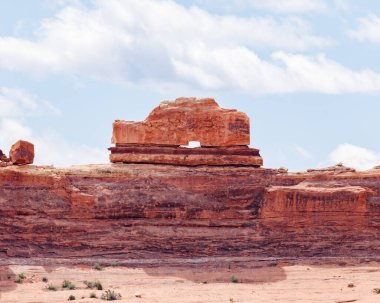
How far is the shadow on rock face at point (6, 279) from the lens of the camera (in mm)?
39094

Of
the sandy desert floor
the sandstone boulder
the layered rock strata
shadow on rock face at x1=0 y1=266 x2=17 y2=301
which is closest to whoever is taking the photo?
the sandy desert floor

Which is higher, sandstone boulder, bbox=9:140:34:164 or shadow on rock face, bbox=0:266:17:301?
sandstone boulder, bbox=9:140:34:164

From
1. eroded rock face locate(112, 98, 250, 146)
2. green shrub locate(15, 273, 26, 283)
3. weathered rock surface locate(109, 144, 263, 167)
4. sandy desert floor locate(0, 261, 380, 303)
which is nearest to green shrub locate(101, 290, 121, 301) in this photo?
sandy desert floor locate(0, 261, 380, 303)

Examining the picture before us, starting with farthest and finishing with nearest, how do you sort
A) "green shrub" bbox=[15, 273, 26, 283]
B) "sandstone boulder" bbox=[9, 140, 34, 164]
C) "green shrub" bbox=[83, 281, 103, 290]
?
"sandstone boulder" bbox=[9, 140, 34, 164], "green shrub" bbox=[15, 273, 26, 283], "green shrub" bbox=[83, 281, 103, 290]

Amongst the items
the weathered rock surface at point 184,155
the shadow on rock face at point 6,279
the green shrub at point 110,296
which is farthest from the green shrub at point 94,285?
the weathered rock surface at point 184,155

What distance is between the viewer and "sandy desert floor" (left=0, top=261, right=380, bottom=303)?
3719 centimetres

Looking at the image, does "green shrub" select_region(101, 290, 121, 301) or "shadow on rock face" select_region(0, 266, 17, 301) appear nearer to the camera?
"green shrub" select_region(101, 290, 121, 301)

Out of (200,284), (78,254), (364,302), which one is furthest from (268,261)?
(364,302)

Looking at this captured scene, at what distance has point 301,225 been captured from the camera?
48000 mm

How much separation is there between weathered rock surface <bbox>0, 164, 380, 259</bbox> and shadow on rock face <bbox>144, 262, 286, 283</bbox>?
150cm

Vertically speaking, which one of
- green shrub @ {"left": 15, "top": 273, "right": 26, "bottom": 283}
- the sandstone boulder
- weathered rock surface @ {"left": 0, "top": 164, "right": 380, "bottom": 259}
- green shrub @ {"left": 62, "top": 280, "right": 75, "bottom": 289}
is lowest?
green shrub @ {"left": 62, "top": 280, "right": 75, "bottom": 289}

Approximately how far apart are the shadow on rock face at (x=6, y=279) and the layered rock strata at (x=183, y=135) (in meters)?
9.95

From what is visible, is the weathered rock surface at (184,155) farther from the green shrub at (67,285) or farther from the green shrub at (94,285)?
the green shrub at (67,285)

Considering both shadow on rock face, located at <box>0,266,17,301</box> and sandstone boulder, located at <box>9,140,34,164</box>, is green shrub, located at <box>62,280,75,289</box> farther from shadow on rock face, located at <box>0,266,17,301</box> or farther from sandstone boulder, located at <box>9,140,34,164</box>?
sandstone boulder, located at <box>9,140,34,164</box>
